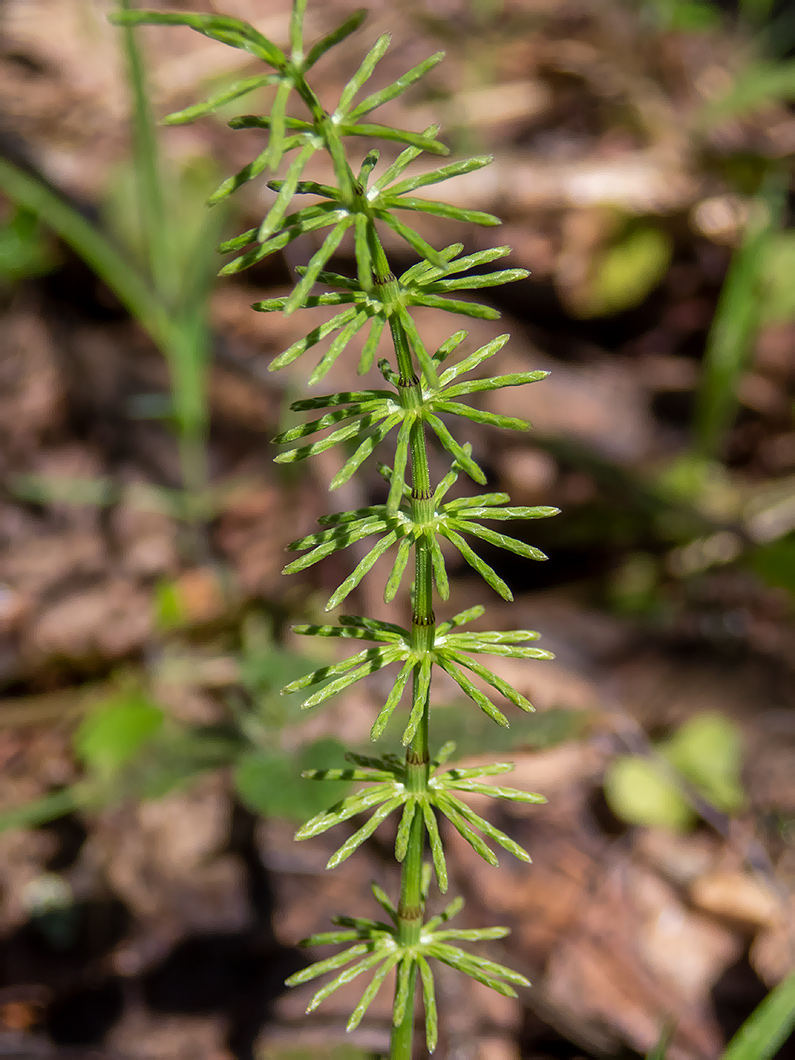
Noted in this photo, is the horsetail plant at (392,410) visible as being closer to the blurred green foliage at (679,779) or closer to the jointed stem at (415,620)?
the jointed stem at (415,620)

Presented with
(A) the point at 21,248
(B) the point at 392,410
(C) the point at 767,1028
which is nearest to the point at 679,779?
(C) the point at 767,1028

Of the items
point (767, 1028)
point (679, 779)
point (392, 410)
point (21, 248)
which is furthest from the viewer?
point (21, 248)

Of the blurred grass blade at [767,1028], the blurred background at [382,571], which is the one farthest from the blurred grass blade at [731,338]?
the blurred grass blade at [767,1028]

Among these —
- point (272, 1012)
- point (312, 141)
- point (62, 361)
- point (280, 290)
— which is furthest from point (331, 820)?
point (280, 290)

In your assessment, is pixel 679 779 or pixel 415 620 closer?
pixel 415 620

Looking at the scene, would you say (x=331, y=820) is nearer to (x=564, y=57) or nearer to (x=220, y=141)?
(x=220, y=141)

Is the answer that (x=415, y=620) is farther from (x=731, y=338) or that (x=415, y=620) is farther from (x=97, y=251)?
(x=731, y=338)
